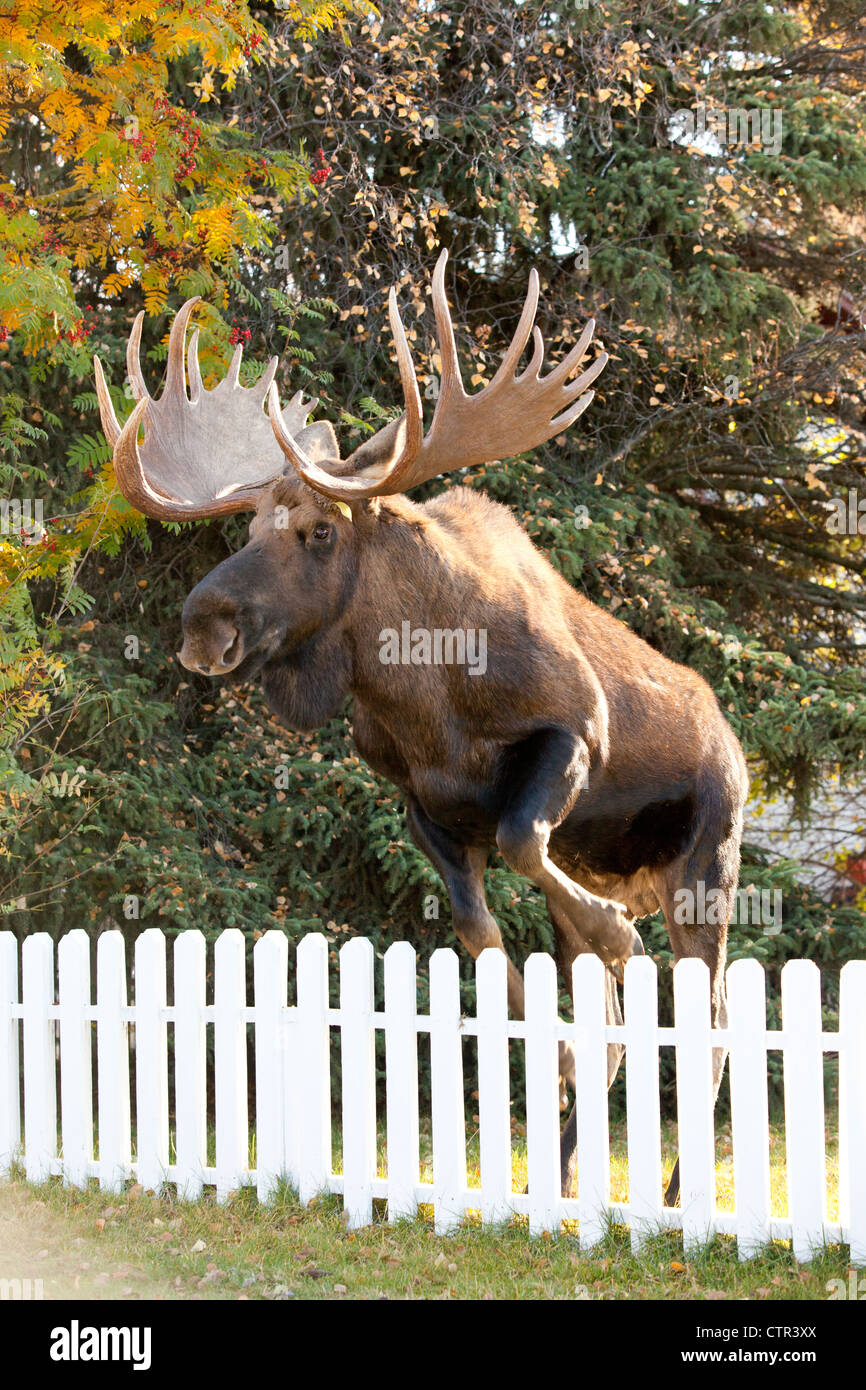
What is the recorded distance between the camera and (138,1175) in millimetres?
5625

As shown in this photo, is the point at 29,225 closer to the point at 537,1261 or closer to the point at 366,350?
the point at 366,350

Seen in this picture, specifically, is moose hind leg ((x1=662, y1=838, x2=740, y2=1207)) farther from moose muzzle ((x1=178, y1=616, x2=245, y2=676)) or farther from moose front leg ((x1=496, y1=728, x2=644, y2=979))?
moose muzzle ((x1=178, y1=616, x2=245, y2=676))

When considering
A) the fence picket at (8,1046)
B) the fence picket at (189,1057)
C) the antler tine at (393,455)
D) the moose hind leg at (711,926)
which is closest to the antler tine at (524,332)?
the antler tine at (393,455)

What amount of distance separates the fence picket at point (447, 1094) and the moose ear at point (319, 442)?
5.96 ft

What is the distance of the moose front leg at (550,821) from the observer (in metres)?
4.05

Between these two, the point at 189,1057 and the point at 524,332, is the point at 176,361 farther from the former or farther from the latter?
the point at 189,1057

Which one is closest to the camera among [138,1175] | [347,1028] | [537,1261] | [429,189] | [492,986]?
[537,1261]

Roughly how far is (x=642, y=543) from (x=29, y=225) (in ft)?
15.0

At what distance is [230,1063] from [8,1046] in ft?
4.32

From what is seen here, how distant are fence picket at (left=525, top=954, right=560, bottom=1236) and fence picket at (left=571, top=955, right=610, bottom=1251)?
0.27ft

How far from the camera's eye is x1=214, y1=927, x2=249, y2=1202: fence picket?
5.36 m

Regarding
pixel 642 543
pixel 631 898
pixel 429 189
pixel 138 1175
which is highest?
pixel 429 189

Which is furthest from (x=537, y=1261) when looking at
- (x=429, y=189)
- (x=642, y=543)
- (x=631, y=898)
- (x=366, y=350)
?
(x=429, y=189)

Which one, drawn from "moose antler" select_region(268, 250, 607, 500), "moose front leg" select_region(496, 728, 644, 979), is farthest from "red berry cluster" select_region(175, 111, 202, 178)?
"moose front leg" select_region(496, 728, 644, 979)
